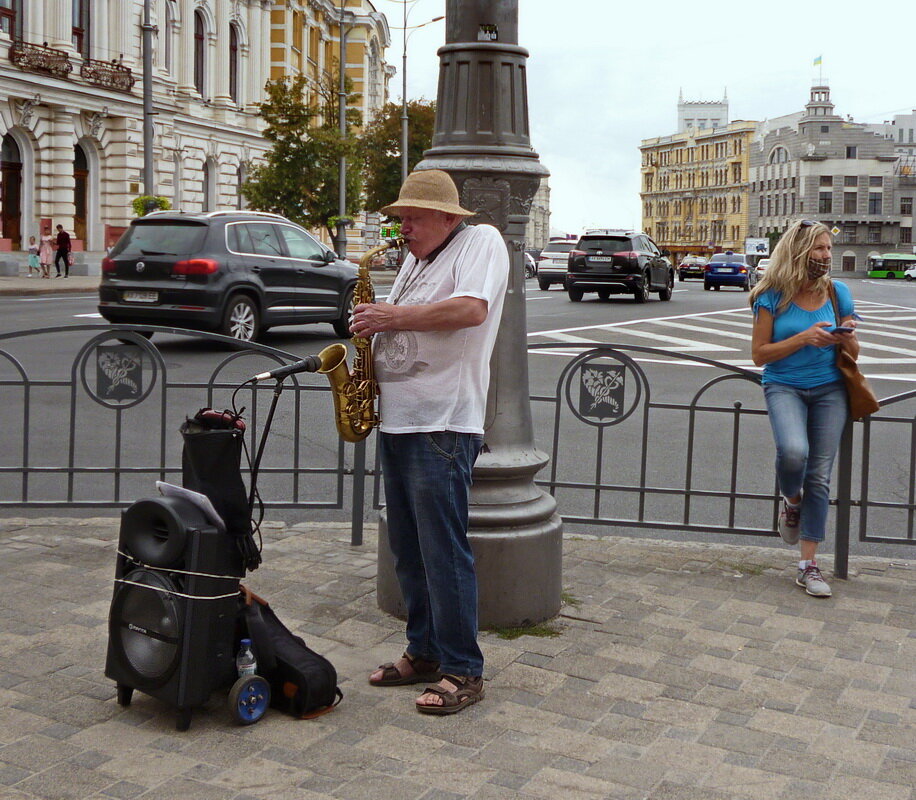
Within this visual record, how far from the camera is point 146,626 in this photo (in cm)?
380

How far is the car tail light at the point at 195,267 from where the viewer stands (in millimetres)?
14961

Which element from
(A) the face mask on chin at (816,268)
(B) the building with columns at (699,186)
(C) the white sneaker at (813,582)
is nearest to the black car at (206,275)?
(A) the face mask on chin at (816,268)

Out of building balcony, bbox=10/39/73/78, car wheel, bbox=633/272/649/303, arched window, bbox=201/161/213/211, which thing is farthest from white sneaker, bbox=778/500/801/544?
Answer: arched window, bbox=201/161/213/211

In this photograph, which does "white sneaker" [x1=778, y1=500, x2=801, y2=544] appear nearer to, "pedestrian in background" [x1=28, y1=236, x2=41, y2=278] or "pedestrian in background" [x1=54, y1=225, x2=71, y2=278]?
"pedestrian in background" [x1=28, y1=236, x2=41, y2=278]

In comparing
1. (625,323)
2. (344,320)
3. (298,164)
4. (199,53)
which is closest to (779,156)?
(199,53)

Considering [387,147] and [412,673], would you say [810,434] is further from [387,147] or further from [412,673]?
[387,147]

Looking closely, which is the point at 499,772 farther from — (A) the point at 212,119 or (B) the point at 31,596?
(A) the point at 212,119

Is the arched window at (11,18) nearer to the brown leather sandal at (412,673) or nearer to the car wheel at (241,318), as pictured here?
the car wheel at (241,318)

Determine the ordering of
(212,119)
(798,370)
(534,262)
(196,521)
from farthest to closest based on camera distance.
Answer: (534,262) → (212,119) → (798,370) → (196,521)

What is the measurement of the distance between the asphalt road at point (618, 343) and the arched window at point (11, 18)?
1427 centimetres

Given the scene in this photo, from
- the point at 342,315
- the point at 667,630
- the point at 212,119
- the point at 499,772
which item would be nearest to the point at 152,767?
the point at 499,772

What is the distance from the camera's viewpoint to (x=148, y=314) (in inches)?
599

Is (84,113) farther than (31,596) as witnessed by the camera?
Yes

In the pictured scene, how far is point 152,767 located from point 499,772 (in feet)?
3.20
